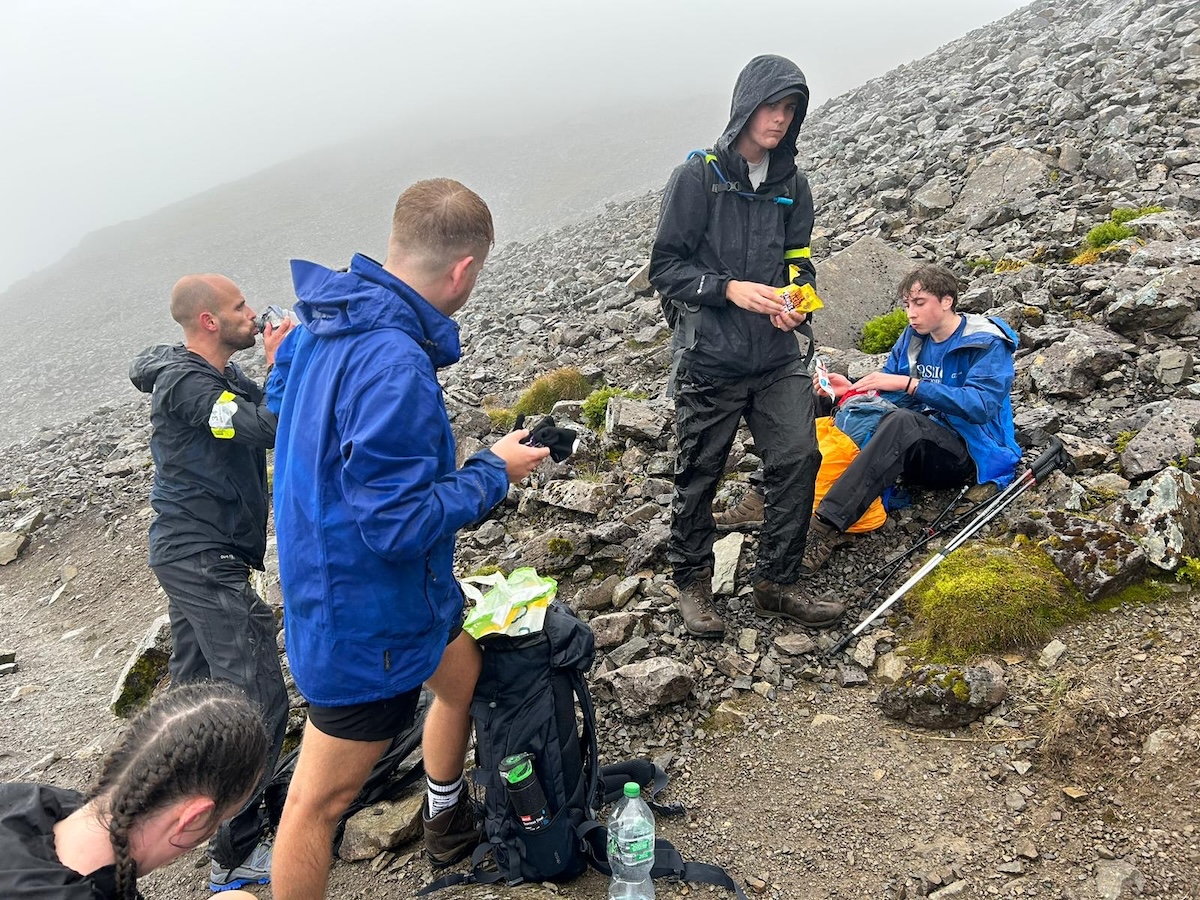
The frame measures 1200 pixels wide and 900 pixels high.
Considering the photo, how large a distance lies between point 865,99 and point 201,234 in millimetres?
82978

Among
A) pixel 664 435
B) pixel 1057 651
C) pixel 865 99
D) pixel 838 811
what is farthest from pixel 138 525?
pixel 865 99

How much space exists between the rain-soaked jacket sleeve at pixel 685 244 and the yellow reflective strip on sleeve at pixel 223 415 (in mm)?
3244

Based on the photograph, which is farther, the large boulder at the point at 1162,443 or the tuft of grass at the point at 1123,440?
the tuft of grass at the point at 1123,440

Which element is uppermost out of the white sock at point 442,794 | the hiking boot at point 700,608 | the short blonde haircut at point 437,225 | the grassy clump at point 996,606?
the short blonde haircut at point 437,225

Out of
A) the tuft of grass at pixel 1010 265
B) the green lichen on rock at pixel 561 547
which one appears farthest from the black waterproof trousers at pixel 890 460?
the tuft of grass at pixel 1010 265

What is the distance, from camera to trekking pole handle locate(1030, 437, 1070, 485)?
20.4 ft

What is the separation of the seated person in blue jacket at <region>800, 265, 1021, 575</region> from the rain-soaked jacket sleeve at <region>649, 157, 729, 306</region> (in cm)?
212

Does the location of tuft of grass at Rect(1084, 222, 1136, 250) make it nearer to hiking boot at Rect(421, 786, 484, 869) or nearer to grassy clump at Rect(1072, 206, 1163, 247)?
grassy clump at Rect(1072, 206, 1163, 247)

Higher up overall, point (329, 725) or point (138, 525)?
point (329, 725)

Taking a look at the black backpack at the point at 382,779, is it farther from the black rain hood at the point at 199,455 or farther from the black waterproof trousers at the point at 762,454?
the black waterproof trousers at the point at 762,454

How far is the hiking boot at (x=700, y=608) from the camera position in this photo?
19.2 feet

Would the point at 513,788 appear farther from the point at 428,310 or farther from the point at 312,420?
the point at 428,310

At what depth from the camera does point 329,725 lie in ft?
11.4

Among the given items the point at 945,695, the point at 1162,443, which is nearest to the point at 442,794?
the point at 945,695
